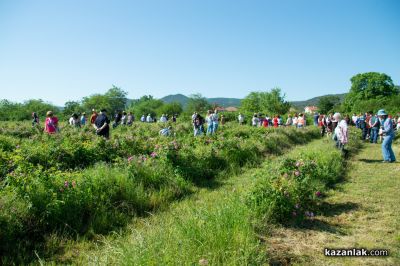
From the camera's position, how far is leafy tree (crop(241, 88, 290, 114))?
239 feet

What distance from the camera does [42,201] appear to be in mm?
4426

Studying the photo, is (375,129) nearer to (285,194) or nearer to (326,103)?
(285,194)

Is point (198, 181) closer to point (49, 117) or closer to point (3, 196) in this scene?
point (3, 196)

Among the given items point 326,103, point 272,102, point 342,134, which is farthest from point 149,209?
point 326,103

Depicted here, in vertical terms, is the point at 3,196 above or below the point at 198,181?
above

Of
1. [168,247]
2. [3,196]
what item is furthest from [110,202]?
[168,247]

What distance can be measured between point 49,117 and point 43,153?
6.08 m

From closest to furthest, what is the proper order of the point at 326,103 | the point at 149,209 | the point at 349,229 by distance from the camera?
the point at 349,229 → the point at 149,209 → the point at 326,103

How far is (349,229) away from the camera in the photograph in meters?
4.46

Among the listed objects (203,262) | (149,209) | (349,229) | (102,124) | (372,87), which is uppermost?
(372,87)
